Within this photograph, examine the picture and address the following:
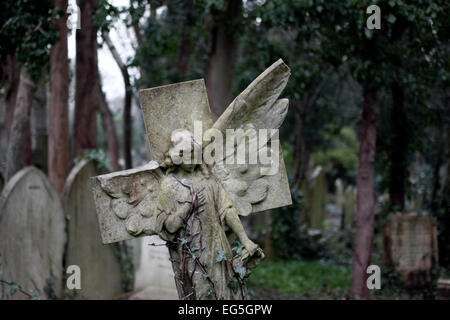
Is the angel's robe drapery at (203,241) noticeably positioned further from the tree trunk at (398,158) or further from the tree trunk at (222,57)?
the tree trunk at (398,158)

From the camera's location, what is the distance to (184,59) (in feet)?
38.7

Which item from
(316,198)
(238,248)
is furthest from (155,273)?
(316,198)

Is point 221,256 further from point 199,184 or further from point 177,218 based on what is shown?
point 199,184

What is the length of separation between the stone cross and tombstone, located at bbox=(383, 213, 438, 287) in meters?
4.65

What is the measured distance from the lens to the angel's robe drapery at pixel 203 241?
390 centimetres

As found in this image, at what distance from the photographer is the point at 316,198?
1407 centimetres

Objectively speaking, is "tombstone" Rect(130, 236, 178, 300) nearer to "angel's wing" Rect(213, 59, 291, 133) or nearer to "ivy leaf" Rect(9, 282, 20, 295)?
"ivy leaf" Rect(9, 282, 20, 295)

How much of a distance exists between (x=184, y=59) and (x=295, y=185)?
3.87m

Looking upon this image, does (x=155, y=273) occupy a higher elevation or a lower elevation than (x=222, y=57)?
lower

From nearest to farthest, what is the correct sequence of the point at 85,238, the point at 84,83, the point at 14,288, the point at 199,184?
1. the point at 199,184
2. the point at 14,288
3. the point at 85,238
4. the point at 84,83

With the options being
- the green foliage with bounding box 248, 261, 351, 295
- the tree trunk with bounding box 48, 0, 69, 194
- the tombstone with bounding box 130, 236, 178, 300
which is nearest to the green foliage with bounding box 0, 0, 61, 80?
the tree trunk with bounding box 48, 0, 69, 194

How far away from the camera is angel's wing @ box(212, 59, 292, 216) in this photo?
4.12m

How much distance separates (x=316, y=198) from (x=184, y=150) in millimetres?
10647

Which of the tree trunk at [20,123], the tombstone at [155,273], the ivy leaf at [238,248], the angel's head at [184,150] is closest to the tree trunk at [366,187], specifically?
the tombstone at [155,273]
